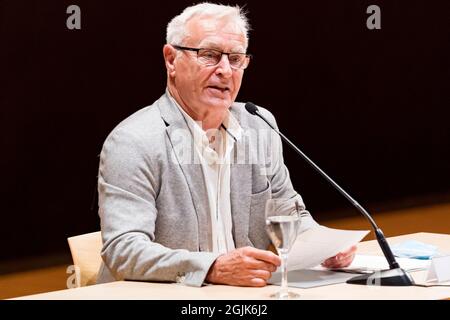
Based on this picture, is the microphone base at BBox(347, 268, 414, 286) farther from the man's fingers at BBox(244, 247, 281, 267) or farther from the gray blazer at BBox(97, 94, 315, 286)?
the gray blazer at BBox(97, 94, 315, 286)

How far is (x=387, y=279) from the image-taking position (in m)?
2.39

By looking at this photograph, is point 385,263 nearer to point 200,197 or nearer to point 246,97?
point 200,197

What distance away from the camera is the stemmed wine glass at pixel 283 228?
2172mm

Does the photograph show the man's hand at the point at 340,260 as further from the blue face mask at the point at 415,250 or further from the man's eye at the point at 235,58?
the man's eye at the point at 235,58

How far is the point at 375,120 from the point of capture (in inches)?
264

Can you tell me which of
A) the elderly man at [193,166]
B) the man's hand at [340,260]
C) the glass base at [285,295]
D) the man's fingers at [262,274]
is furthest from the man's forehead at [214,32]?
the glass base at [285,295]

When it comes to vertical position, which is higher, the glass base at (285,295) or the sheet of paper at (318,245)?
the sheet of paper at (318,245)

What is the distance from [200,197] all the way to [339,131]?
3765mm

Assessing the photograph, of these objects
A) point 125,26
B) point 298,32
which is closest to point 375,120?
point 298,32

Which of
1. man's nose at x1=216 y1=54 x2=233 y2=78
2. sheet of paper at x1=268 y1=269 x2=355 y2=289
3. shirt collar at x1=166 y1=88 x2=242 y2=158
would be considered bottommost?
sheet of paper at x1=268 y1=269 x2=355 y2=289

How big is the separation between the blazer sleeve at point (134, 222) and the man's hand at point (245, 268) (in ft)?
0.11

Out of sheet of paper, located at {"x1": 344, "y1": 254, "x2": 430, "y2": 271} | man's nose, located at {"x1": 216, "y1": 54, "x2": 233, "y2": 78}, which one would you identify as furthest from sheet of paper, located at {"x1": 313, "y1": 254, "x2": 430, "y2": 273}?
man's nose, located at {"x1": 216, "y1": 54, "x2": 233, "y2": 78}

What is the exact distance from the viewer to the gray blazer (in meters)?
2.53

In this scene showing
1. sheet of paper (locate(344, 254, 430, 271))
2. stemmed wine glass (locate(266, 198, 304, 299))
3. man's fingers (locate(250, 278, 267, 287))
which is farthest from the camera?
sheet of paper (locate(344, 254, 430, 271))
